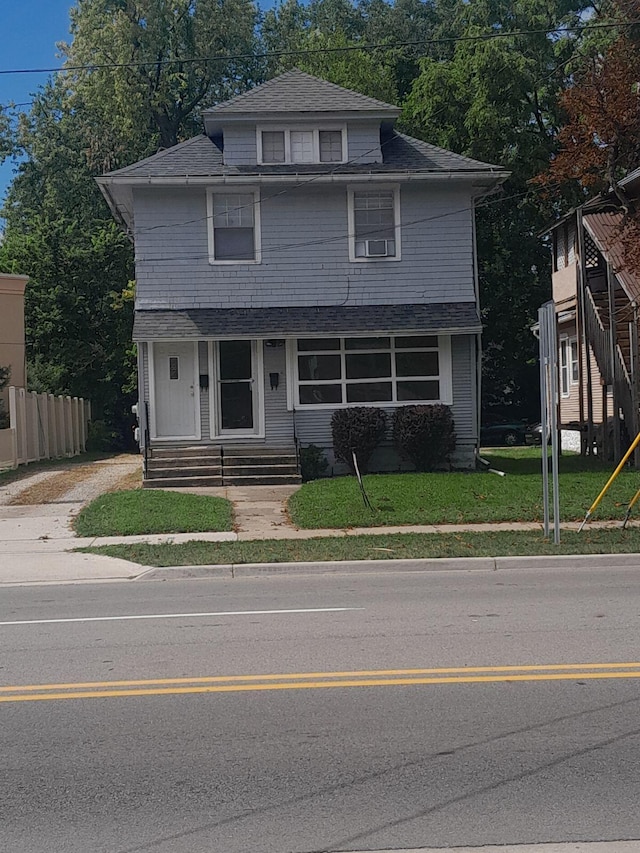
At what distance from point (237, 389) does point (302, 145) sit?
19.4 feet

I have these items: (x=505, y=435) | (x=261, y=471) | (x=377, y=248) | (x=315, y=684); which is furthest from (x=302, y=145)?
(x=505, y=435)

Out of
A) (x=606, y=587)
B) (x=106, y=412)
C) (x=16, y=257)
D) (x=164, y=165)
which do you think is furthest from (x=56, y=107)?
(x=606, y=587)

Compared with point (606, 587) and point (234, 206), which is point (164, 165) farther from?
point (606, 587)

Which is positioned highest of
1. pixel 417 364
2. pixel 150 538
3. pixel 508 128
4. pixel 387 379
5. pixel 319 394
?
pixel 508 128

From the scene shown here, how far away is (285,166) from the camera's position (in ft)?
74.9

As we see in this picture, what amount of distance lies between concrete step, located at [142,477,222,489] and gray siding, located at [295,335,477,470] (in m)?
Answer: 2.62

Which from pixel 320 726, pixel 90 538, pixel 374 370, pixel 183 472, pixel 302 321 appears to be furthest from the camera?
pixel 374 370

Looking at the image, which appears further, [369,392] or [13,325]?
[13,325]

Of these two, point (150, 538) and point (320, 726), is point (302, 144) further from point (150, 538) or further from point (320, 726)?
point (320, 726)

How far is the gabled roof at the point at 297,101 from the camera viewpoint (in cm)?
2283

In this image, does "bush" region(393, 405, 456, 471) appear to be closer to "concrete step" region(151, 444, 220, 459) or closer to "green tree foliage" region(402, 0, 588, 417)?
"concrete step" region(151, 444, 220, 459)

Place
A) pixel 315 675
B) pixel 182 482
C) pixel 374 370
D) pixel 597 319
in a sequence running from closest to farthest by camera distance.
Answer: pixel 315 675 → pixel 182 482 → pixel 374 370 → pixel 597 319

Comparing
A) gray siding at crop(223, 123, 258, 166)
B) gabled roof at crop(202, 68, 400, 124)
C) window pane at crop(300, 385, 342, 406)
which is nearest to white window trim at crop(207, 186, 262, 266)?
gray siding at crop(223, 123, 258, 166)

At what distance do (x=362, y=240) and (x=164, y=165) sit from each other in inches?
189
